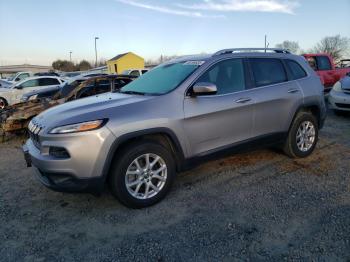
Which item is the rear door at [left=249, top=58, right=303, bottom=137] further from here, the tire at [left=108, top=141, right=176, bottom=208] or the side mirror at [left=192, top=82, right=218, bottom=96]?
the tire at [left=108, top=141, right=176, bottom=208]

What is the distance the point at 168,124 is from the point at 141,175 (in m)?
0.67

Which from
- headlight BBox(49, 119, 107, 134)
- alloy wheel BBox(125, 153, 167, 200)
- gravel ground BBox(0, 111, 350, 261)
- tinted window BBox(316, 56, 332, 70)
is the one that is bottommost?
gravel ground BBox(0, 111, 350, 261)

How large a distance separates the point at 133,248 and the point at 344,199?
254 cm

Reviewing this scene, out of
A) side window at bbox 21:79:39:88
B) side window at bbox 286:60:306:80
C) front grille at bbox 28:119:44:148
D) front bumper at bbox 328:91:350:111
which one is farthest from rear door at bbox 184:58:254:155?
side window at bbox 21:79:39:88

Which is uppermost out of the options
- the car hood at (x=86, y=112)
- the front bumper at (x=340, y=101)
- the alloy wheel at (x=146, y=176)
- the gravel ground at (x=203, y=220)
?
the car hood at (x=86, y=112)

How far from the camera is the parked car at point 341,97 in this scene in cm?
822

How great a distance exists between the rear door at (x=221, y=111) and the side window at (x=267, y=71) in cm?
25

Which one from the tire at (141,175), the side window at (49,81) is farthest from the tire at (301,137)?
the side window at (49,81)

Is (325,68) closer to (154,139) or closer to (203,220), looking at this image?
(154,139)

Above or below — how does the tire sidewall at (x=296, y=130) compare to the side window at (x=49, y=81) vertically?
below

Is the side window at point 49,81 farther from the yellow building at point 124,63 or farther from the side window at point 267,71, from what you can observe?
the yellow building at point 124,63

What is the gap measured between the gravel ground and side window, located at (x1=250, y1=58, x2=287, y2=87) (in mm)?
1337

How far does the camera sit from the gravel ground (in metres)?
2.77

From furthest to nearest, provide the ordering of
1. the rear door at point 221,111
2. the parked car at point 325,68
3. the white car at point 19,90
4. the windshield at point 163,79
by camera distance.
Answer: the white car at point 19,90
the parked car at point 325,68
the windshield at point 163,79
the rear door at point 221,111
